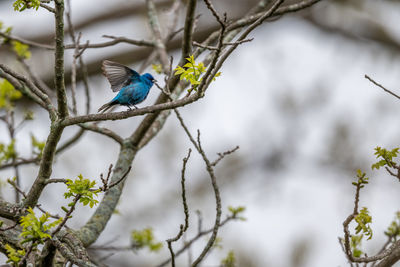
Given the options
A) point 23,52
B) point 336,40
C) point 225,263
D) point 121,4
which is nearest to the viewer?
point 225,263

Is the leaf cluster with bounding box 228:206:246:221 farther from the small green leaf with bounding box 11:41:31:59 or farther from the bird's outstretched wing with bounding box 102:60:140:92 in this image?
the small green leaf with bounding box 11:41:31:59

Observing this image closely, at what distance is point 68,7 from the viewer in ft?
14.9

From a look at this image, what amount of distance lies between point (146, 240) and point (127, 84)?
1415 mm

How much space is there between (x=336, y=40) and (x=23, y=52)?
8133 millimetres

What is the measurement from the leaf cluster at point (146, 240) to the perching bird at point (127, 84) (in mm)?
1152

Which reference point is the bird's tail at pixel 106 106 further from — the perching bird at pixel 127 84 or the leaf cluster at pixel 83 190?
the leaf cluster at pixel 83 190

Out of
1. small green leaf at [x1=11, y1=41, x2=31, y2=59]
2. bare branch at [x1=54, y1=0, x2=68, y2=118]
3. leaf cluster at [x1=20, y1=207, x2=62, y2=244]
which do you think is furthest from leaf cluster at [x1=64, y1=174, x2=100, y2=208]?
small green leaf at [x1=11, y1=41, x2=31, y2=59]

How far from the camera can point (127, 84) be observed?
13.5ft

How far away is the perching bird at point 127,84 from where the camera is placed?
3.87 metres

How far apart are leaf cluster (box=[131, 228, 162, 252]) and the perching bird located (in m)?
1.15

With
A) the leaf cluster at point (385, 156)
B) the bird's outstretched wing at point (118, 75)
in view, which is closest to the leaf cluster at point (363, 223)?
the leaf cluster at point (385, 156)

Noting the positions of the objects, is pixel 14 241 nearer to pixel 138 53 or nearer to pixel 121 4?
pixel 138 53

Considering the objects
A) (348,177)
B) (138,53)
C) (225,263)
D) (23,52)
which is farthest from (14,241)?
(348,177)

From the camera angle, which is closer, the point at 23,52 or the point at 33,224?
the point at 33,224
